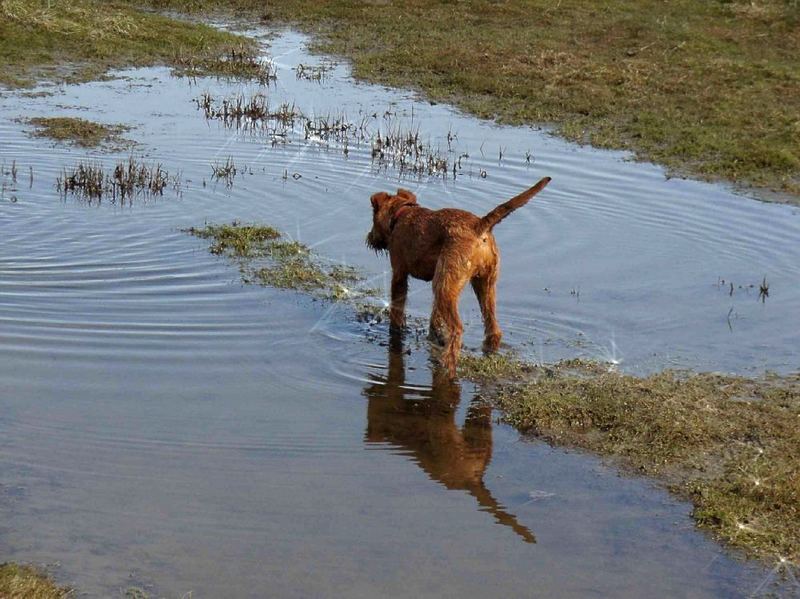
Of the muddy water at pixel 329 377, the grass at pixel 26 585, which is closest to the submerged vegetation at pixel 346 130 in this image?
the muddy water at pixel 329 377

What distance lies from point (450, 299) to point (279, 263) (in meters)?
2.88

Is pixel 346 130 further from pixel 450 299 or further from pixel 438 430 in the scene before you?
pixel 438 430

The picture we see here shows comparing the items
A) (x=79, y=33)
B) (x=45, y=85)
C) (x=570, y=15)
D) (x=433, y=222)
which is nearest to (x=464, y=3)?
(x=570, y=15)

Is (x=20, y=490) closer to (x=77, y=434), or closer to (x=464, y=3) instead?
(x=77, y=434)

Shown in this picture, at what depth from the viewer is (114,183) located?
41.3ft

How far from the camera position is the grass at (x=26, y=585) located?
16.5ft

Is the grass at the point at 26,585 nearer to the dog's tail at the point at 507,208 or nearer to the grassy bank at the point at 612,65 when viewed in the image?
the dog's tail at the point at 507,208

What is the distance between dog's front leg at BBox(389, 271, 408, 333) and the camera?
9203mm

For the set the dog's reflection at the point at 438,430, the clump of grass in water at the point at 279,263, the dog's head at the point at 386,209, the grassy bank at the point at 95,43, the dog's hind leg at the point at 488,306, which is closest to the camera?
the dog's reflection at the point at 438,430

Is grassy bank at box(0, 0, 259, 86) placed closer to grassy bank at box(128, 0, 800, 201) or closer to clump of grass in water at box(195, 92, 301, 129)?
grassy bank at box(128, 0, 800, 201)

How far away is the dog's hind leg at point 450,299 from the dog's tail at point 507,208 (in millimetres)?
314

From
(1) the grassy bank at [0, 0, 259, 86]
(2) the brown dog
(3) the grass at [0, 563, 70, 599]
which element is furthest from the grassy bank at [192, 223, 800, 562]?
(1) the grassy bank at [0, 0, 259, 86]

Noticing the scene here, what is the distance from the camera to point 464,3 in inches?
985

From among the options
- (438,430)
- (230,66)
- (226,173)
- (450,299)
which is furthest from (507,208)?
(230,66)
